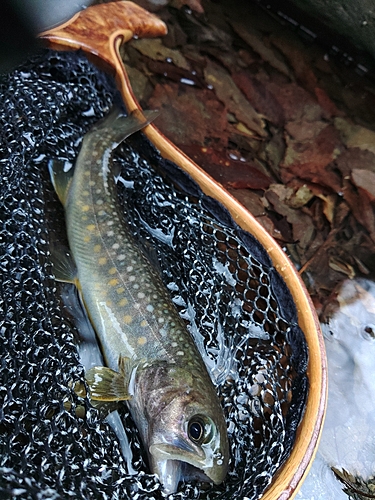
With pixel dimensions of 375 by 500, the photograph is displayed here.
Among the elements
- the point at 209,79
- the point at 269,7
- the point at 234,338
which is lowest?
the point at 234,338

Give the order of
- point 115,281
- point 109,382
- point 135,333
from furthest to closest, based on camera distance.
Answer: point 115,281 → point 135,333 → point 109,382

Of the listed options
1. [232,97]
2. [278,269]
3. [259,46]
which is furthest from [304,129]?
[278,269]

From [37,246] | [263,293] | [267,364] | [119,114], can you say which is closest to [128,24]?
[119,114]

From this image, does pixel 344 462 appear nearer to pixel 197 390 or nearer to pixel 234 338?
pixel 234 338

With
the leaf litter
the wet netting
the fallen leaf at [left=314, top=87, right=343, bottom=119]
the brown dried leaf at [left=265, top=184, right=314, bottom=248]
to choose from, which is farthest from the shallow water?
the fallen leaf at [left=314, top=87, right=343, bottom=119]

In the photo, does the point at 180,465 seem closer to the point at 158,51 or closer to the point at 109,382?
the point at 109,382

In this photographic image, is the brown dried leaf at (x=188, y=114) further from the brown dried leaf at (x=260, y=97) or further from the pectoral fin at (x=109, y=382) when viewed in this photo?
the pectoral fin at (x=109, y=382)
